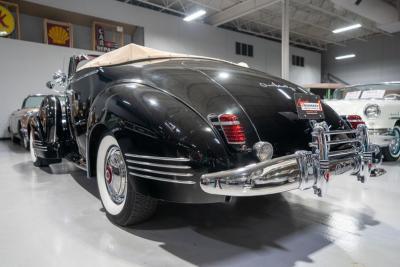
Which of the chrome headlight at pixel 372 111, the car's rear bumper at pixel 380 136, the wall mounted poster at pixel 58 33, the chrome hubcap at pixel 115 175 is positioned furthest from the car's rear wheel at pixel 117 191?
the wall mounted poster at pixel 58 33

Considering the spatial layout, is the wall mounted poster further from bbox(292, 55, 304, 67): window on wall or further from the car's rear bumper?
bbox(292, 55, 304, 67): window on wall

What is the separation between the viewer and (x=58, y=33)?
35.3ft

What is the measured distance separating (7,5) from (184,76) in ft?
34.0

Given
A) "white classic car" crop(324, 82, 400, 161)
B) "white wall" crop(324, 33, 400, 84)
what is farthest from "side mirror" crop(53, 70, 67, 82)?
"white wall" crop(324, 33, 400, 84)

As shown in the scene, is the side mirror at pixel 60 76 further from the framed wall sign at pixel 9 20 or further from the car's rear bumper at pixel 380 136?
the framed wall sign at pixel 9 20

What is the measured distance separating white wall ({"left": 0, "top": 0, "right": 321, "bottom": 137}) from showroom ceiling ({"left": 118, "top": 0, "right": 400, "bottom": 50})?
0.51 meters

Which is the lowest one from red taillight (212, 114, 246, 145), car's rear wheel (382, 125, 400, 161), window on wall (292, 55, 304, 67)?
car's rear wheel (382, 125, 400, 161)

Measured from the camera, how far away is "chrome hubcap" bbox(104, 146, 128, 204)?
2.15 metres

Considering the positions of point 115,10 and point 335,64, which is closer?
point 115,10

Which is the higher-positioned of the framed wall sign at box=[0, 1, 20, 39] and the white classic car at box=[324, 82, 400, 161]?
the framed wall sign at box=[0, 1, 20, 39]

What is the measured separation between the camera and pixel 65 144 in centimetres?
335

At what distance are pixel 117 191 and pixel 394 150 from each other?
464cm

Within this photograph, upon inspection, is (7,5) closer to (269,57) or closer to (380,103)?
(380,103)

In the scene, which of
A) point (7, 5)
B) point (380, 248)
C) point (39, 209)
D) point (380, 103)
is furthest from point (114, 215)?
point (7, 5)
